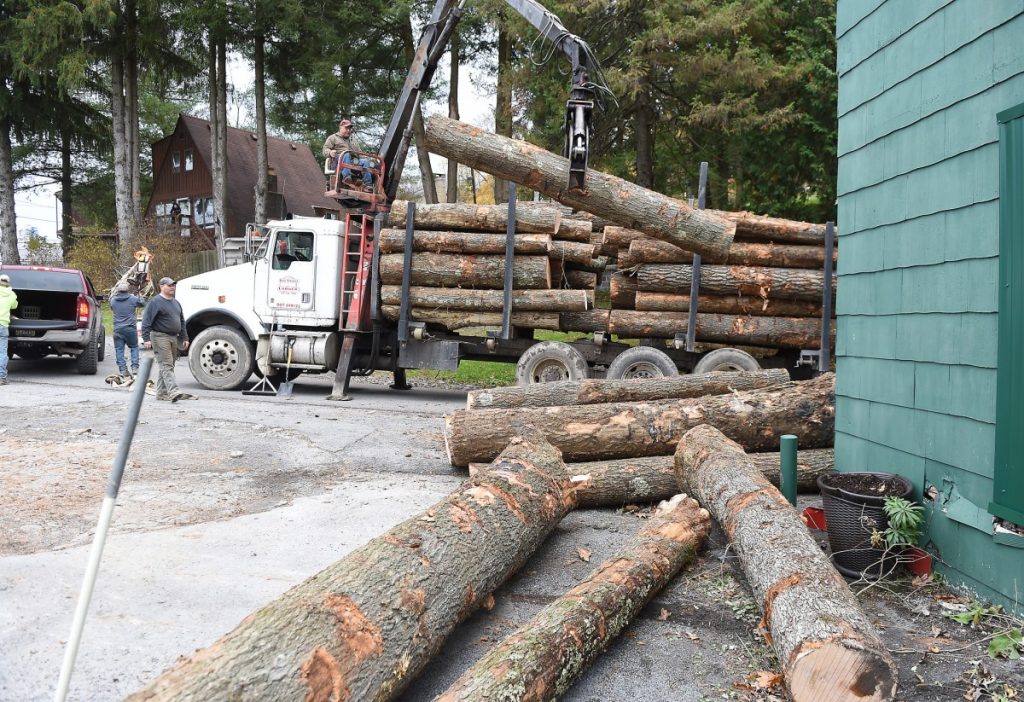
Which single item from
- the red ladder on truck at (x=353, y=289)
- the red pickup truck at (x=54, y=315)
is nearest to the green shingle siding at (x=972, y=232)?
the red ladder on truck at (x=353, y=289)

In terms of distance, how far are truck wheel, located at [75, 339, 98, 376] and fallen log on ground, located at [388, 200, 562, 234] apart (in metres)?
6.27

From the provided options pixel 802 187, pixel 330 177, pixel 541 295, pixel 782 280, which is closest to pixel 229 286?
pixel 330 177

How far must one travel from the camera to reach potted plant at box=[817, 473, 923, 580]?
498cm

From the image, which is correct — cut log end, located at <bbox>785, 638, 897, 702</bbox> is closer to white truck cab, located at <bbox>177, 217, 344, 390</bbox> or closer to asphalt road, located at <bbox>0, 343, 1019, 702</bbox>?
asphalt road, located at <bbox>0, 343, 1019, 702</bbox>

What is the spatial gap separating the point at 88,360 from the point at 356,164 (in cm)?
628

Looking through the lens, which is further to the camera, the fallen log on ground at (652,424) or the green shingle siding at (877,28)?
the fallen log on ground at (652,424)

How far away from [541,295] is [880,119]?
6.36 meters

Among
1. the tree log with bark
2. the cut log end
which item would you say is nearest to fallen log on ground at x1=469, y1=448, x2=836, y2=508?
the cut log end

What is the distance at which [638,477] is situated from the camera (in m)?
6.73

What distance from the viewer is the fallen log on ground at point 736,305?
11.2 metres

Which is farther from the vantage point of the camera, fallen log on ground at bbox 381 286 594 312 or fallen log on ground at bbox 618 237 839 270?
fallen log on ground at bbox 381 286 594 312

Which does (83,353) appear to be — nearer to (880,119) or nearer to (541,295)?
(541,295)

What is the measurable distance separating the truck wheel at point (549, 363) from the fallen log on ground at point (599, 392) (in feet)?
10.1

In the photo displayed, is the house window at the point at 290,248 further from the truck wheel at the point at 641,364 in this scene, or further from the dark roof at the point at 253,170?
the dark roof at the point at 253,170
